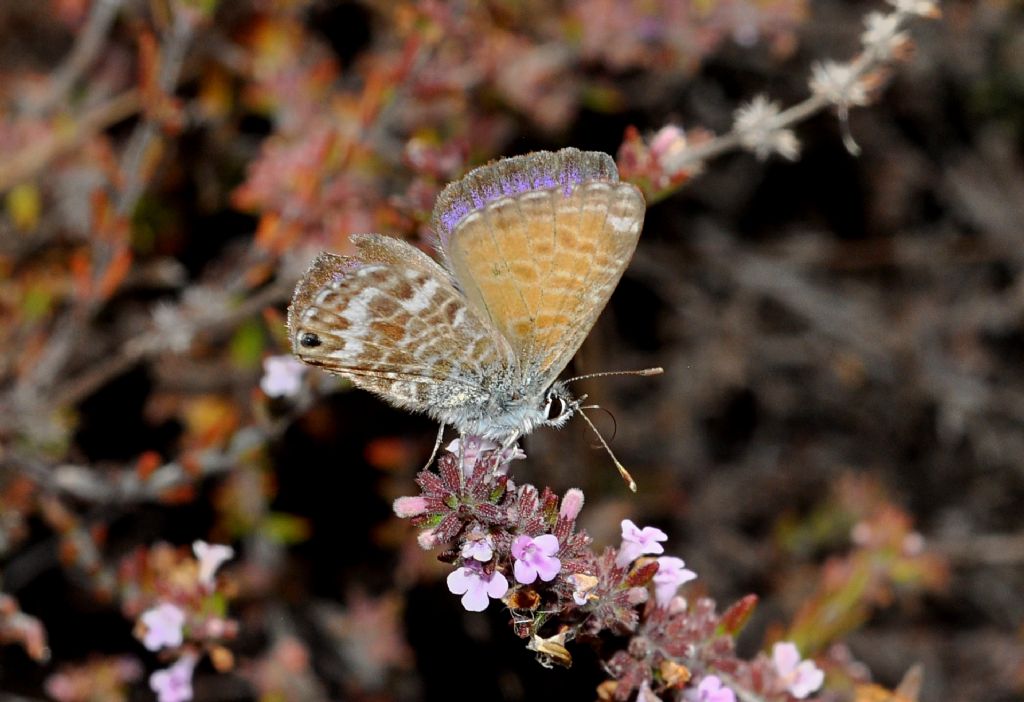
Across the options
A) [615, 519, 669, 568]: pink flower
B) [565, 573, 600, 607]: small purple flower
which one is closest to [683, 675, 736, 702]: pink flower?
[615, 519, 669, 568]: pink flower

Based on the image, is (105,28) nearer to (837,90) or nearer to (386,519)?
(386,519)

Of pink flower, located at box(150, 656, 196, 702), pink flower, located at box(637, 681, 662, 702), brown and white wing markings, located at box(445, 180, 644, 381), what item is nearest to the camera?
pink flower, located at box(637, 681, 662, 702)

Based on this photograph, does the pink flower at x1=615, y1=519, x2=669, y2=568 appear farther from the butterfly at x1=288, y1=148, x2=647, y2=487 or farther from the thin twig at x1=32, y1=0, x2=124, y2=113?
the thin twig at x1=32, y1=0, x2=124, y2=113

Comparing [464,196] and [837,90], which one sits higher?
[837,90]

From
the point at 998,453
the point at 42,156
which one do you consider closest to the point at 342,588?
the point at 42,156

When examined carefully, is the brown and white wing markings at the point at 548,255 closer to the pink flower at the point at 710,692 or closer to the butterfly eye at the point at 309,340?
the butterfly eye at the point at 309,340
